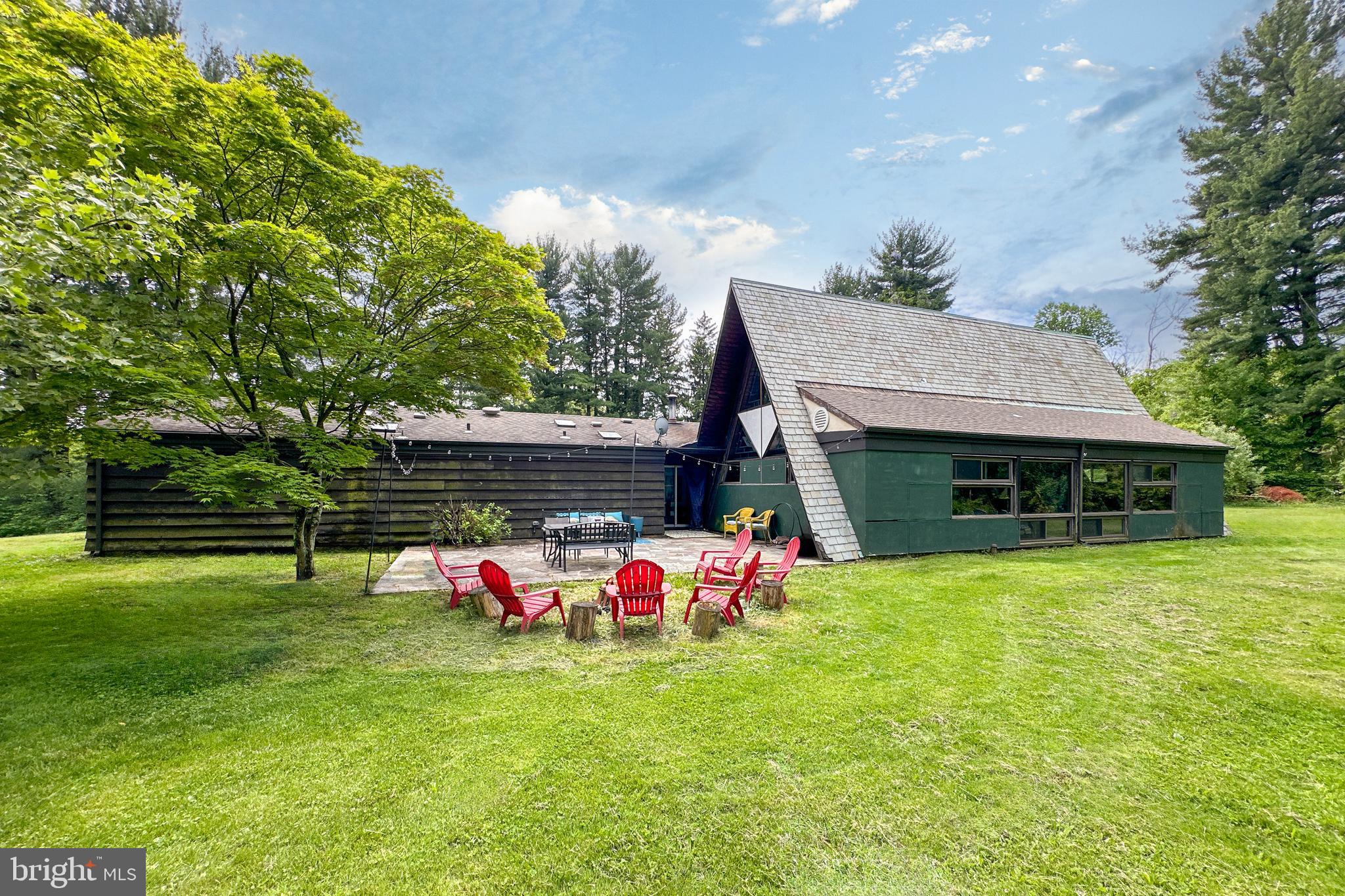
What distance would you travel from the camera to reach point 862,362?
13.0m

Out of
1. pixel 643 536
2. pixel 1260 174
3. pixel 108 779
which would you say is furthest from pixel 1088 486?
pixel 1260 174

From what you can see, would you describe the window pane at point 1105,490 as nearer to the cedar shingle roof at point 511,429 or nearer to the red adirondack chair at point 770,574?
the red adirondack chair at point 770,574

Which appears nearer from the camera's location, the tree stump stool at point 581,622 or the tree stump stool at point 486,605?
the tree stump stool at point 581,622

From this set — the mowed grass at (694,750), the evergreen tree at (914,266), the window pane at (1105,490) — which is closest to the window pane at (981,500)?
the window pane at (1105,490)

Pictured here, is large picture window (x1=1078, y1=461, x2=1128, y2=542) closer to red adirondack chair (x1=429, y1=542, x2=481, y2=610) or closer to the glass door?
the glass door

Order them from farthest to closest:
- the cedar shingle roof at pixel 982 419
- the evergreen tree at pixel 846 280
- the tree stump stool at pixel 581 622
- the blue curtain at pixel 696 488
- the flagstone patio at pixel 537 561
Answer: the evergreen tree at pixel 846 280 < the blue curtain at pixel 696 488 < the cedar shingle roof at pixel 982 419 < the flagstone patio at pixel 537 561 < the tree stump stool at pixel 581 622

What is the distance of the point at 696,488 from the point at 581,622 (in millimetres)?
10657

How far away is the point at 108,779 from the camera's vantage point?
110 inches

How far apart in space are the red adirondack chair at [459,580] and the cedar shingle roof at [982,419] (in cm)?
715

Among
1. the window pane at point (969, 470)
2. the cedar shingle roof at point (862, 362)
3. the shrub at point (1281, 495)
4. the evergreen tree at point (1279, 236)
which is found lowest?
the shrub at point (1281, 495)

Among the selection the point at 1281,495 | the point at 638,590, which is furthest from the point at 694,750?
the point at 1281,495

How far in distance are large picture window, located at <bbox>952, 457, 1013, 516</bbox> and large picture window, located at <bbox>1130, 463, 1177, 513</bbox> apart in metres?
3.86

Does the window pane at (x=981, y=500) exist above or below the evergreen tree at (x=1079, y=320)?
below

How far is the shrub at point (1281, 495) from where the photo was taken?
19.5 meters
